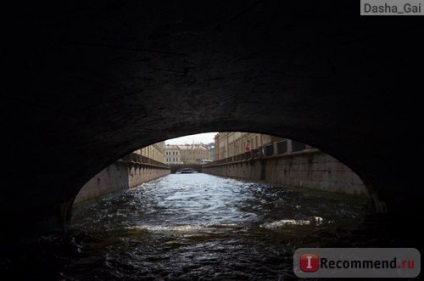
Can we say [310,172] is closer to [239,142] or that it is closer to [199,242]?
[199,242]

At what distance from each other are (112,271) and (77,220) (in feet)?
17.7

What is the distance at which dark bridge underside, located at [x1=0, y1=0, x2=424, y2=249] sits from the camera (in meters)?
2.74

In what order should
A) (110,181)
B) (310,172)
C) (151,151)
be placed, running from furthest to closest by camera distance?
(151,151)
(110,181)
(310,172)

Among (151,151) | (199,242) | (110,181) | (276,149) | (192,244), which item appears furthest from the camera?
(151,151)

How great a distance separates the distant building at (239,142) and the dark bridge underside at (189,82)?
27.4m

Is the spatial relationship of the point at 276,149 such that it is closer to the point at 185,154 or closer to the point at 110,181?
the point at 110,181

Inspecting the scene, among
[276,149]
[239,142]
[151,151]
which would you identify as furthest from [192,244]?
[239,142]

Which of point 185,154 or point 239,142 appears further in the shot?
point 185,154

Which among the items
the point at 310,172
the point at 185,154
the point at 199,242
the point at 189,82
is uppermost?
the point at 189,82

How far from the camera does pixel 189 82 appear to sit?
430cm

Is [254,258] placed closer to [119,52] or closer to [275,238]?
[275,238]

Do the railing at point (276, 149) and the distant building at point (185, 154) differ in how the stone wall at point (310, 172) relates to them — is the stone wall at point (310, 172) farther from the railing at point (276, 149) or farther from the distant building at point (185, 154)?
the distant building at point (185, 154)

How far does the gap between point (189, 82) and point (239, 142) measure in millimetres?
51267

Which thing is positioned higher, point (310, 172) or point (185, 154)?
point (185, 154)
